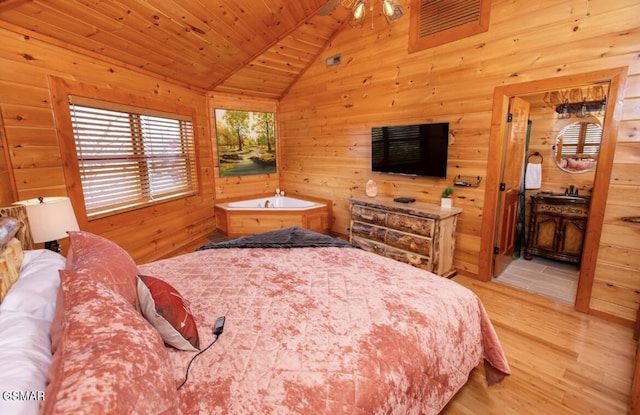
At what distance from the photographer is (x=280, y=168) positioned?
5.54 metres

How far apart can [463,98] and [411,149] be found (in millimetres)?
748

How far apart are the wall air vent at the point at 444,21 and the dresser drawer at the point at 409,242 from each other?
6.98 ft

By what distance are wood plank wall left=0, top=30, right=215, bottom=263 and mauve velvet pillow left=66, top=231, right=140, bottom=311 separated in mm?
1349

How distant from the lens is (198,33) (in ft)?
10.1

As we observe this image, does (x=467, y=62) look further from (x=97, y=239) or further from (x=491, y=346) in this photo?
(x=97, y=239)

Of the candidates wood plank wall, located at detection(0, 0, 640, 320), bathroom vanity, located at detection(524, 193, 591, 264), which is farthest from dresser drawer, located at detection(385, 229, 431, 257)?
bathroom vanity, located at detection(524, 193, 591, 264)

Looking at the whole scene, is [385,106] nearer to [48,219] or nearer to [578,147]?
[578,147]

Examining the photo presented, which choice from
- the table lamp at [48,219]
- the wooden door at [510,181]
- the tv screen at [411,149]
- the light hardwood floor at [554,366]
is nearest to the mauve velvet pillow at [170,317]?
the table lamp at [48,219]

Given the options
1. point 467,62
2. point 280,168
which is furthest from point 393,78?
point 280,168

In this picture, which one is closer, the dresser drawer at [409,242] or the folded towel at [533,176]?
the dresser drawer at [409,242]

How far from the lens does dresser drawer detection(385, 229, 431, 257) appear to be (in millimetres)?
2997

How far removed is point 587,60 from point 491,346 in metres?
2.38

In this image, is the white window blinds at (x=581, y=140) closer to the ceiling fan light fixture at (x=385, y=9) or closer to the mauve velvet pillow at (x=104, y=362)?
the ceiling fan light fixture at (x=385, y=9)

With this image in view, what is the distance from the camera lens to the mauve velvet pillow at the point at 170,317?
112 cm
